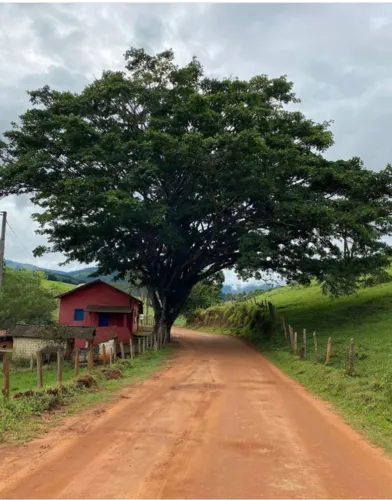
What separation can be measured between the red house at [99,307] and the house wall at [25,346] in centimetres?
536

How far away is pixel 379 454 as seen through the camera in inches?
310

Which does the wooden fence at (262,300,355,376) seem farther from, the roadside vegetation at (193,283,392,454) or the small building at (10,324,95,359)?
the small building at (10,324,95,359)

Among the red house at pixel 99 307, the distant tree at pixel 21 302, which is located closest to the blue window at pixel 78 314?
the red house at pixel 99 307

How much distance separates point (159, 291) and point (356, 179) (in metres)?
15.2

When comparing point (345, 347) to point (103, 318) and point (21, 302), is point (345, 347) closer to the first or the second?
point (103, 318)

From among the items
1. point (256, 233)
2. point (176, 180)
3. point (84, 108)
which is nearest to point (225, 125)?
point (176, 180)

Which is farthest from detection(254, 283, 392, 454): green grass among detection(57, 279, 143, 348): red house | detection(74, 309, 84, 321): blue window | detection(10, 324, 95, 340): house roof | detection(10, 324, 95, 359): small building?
detection(74, 309, 84, 321): blue window

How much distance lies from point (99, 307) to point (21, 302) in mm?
8597

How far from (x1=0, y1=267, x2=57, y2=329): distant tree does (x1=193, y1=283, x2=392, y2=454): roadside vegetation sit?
19.3 meters

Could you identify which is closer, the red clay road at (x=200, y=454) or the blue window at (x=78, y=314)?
the red clay road at (x=200, y=454)

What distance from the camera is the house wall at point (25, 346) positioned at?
34122mm

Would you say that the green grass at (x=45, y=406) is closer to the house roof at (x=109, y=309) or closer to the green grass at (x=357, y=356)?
the green grass at (x=357, y=356)

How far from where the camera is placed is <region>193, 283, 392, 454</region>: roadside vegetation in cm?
1107

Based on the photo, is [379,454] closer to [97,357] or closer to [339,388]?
[339,388]
